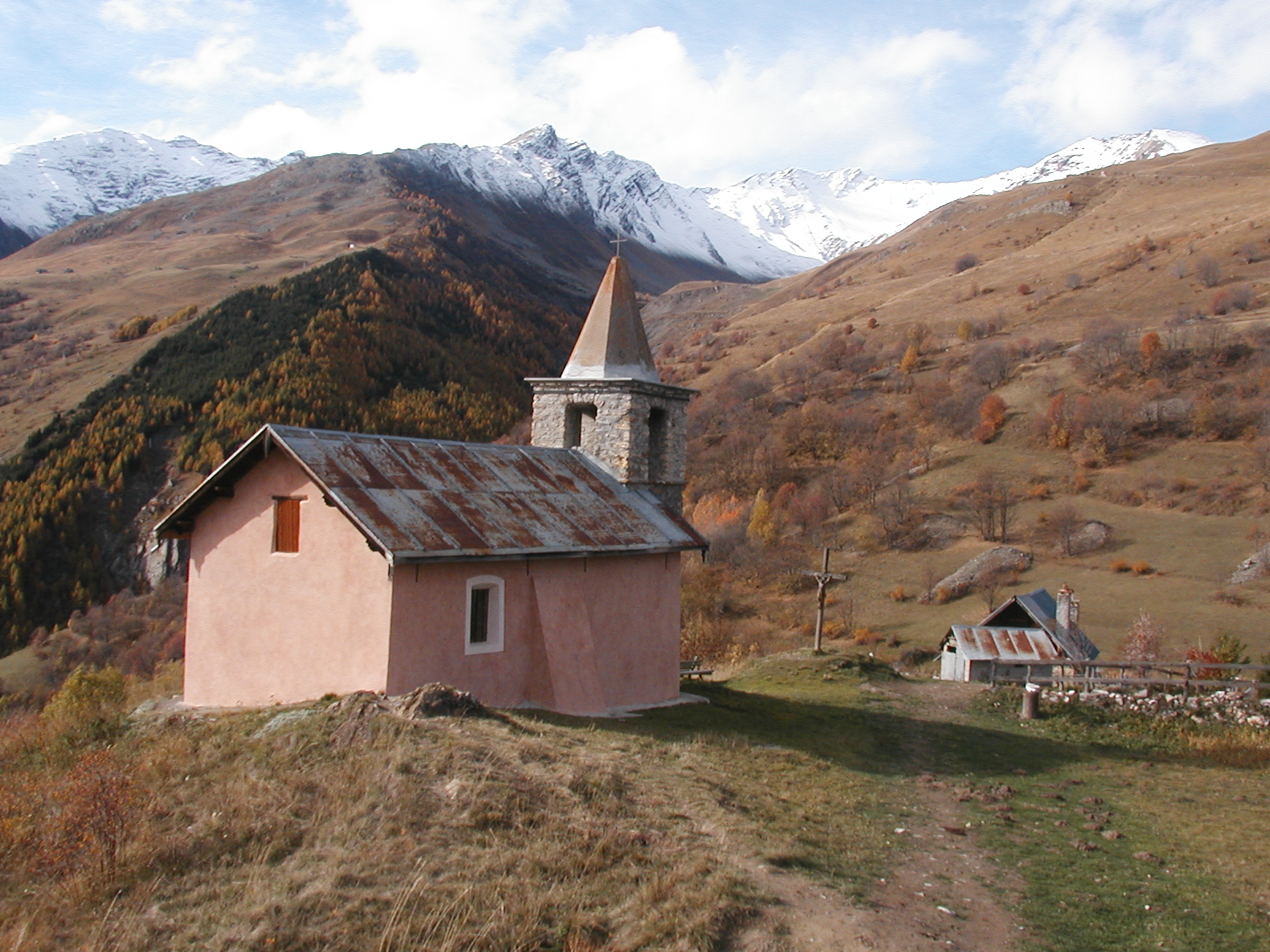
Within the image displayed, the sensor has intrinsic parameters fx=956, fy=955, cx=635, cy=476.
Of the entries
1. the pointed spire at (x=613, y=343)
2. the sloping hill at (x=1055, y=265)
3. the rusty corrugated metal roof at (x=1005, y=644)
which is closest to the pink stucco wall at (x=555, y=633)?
the pointed spire at (x=613, y=343)

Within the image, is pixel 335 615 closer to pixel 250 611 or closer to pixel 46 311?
pixel 250 611

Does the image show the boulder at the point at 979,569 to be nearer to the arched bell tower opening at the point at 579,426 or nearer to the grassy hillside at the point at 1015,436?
the grassy hillside at the point at 1015,436

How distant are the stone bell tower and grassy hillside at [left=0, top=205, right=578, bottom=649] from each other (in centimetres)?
5547

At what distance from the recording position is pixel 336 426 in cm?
7419

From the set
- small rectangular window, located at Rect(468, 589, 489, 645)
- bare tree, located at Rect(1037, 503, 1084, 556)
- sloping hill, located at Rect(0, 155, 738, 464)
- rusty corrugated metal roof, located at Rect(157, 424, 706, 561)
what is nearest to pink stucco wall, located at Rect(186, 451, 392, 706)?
rusty corrugated metal roof, located at Rect(157, 424, 706, 561)

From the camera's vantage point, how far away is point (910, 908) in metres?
8.21

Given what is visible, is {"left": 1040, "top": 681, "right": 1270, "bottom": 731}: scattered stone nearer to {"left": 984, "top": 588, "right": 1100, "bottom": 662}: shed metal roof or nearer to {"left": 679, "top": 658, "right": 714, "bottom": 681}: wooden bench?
{"left": 984, "top": 588, "right": 1100, "bottom": 662}: shed metal roof

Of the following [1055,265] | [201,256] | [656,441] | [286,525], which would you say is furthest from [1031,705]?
[201,256]

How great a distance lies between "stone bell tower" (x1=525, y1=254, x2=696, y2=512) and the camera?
2033 centimetres

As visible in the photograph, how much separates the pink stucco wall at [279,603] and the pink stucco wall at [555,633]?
1.88ft

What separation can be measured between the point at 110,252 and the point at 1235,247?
137 metres

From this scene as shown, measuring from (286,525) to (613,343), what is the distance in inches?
340

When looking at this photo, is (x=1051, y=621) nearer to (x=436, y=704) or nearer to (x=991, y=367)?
(x=436, y=704)

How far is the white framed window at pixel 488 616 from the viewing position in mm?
15266
